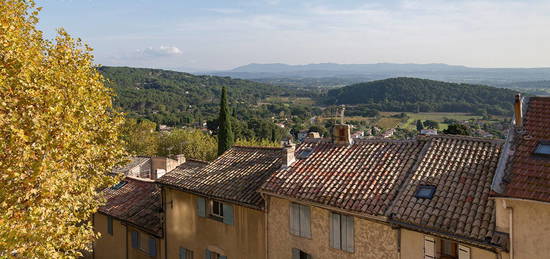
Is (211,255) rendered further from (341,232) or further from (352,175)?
(352,175)

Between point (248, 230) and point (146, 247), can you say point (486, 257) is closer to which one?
point (248, 230)

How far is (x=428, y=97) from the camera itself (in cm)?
11194

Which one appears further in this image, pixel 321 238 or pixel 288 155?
pixel 288 155

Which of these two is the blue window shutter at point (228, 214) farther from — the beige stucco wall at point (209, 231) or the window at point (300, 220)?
the window at point (300, 220)

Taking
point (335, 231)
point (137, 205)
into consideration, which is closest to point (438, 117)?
point (137, 205)

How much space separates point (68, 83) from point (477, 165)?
12.8 meters

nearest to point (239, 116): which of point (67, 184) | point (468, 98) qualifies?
point (468, 98)

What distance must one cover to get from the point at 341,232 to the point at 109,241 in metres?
14.3

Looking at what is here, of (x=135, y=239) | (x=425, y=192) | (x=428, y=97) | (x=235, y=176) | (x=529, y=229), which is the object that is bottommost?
(x=135, y=239)

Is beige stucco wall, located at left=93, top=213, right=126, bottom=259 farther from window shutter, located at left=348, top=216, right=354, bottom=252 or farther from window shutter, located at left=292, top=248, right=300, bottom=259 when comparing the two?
window shutter, located at left=348, top=216, right=354, bottom=252

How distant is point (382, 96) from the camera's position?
129m

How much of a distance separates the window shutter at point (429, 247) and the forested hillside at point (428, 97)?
77.6 meters

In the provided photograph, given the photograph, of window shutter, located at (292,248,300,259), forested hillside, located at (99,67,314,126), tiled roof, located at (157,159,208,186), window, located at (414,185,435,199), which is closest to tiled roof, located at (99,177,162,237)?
tiled roof, located at (157,159,208,186)

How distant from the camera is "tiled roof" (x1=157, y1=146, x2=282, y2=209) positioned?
1545cm
